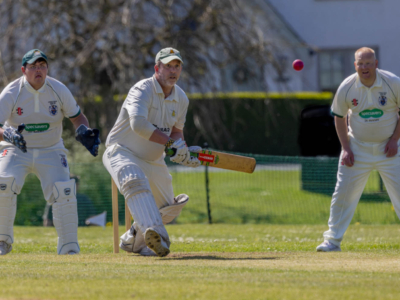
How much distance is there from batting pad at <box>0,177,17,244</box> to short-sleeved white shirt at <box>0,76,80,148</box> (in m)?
0.48

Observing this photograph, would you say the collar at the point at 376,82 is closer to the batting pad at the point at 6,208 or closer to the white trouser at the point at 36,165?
the white trouser at the point at 36,165

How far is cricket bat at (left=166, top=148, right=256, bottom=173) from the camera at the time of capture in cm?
704

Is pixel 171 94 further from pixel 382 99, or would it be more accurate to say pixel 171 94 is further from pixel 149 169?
pixel 382 99

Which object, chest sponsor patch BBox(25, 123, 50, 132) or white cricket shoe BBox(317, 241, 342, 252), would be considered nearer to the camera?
chest sponsor patch BBox(25, 123, 50, 132)

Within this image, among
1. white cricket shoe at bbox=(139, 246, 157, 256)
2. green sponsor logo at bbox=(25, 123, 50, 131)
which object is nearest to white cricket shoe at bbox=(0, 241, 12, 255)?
green sponsor logo at bbox=(25, 123, 50, 131)

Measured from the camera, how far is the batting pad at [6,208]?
7.25 metres

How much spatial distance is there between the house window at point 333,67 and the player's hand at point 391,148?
23.0m

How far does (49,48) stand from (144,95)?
9.77 m

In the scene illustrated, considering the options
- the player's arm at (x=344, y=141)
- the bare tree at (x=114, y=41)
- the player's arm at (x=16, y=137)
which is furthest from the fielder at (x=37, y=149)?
the bare tree at (x=114, y=41)

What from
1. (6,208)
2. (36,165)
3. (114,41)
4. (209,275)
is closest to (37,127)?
(36,165)

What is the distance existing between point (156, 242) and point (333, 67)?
25033 mm

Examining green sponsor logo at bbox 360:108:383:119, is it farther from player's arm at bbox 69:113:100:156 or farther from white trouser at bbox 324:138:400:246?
player's arm at bbox 69:113:100:156

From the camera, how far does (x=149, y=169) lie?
716 centimetres

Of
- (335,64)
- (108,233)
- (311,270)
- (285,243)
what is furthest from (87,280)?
(335,64)
